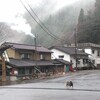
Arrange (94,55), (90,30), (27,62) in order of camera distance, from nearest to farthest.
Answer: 1. (27,62)
2. (94,55)
3. (90,30)

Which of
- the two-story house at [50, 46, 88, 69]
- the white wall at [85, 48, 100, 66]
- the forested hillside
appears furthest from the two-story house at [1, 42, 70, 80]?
the forested hillside

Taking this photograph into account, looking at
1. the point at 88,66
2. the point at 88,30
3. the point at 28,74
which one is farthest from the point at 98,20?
the point at 28,74

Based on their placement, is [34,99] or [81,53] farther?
[81,53]

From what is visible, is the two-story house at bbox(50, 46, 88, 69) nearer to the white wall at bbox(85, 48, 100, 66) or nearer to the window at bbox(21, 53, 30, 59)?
the white wall at bbox(85, 48, 100, 66)

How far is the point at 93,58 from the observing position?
6838 centimetres

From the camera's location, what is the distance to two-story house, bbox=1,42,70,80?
3969cm

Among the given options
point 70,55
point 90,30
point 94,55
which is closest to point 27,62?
point 70,55

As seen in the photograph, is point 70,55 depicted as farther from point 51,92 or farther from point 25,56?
point 51,92

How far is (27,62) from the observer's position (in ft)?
143

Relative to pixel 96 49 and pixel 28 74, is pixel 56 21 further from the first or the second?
pixel 28 74

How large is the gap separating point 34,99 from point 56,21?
10933 centimetres

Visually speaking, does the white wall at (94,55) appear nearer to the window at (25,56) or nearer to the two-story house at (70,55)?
the two-story house at (70,55)

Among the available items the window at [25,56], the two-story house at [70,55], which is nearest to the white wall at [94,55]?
the two-story house at [70,55]

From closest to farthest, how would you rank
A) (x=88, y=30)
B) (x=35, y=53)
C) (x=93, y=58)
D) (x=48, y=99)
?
(x=48, y=99) → (x=35, y=53) → (x=93, y=58) → (x=88, y=30)
